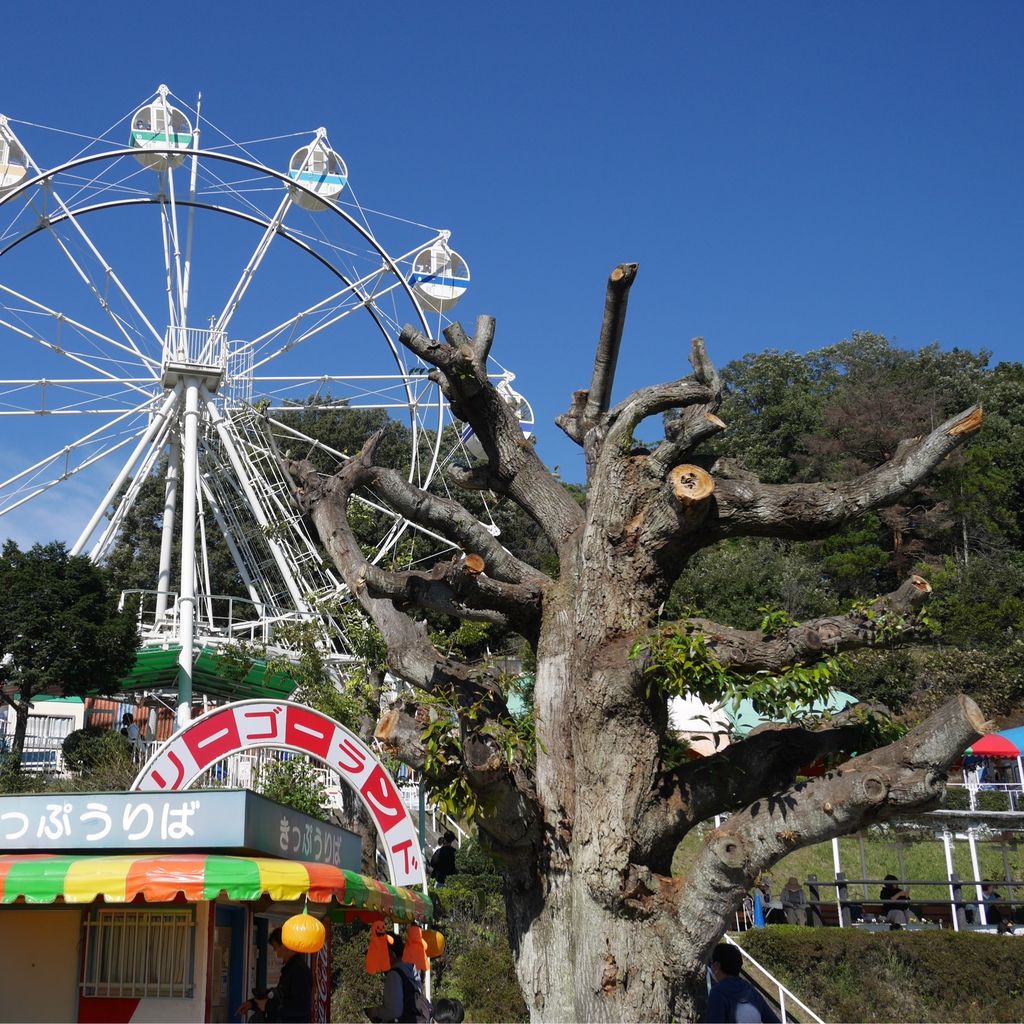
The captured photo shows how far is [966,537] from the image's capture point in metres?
39.4

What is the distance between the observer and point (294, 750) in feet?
34.9

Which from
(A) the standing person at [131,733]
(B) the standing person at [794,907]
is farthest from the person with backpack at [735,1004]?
(A) the standing person at [131,733]

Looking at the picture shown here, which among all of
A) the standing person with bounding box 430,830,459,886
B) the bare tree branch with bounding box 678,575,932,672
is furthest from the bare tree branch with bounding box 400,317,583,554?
the standing person with bounding box 430,830,459,886

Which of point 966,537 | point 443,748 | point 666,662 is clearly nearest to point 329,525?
point 443,748

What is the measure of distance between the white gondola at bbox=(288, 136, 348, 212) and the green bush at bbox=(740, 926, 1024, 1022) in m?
18.6

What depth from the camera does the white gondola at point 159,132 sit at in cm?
2431

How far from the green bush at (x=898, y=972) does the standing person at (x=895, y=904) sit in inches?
78.3

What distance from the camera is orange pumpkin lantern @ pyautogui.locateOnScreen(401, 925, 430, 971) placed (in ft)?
32.0

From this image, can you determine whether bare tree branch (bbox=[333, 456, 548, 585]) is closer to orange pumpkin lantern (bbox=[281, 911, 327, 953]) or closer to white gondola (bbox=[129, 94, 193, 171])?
orange pumpkin lantern (bbox=[281, 911, 327, 953])

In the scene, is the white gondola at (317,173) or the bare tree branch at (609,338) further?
the white gondola at (317,173)

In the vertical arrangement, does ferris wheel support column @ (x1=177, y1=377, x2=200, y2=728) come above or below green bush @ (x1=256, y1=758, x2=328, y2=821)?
above

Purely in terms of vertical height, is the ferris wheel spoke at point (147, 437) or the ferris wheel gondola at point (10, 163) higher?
the ferris wheel gondola at point (10, 163)

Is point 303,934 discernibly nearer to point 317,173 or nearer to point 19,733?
point 19,733

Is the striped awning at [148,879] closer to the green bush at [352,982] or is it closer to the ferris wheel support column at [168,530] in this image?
the green bush at [352,982]
